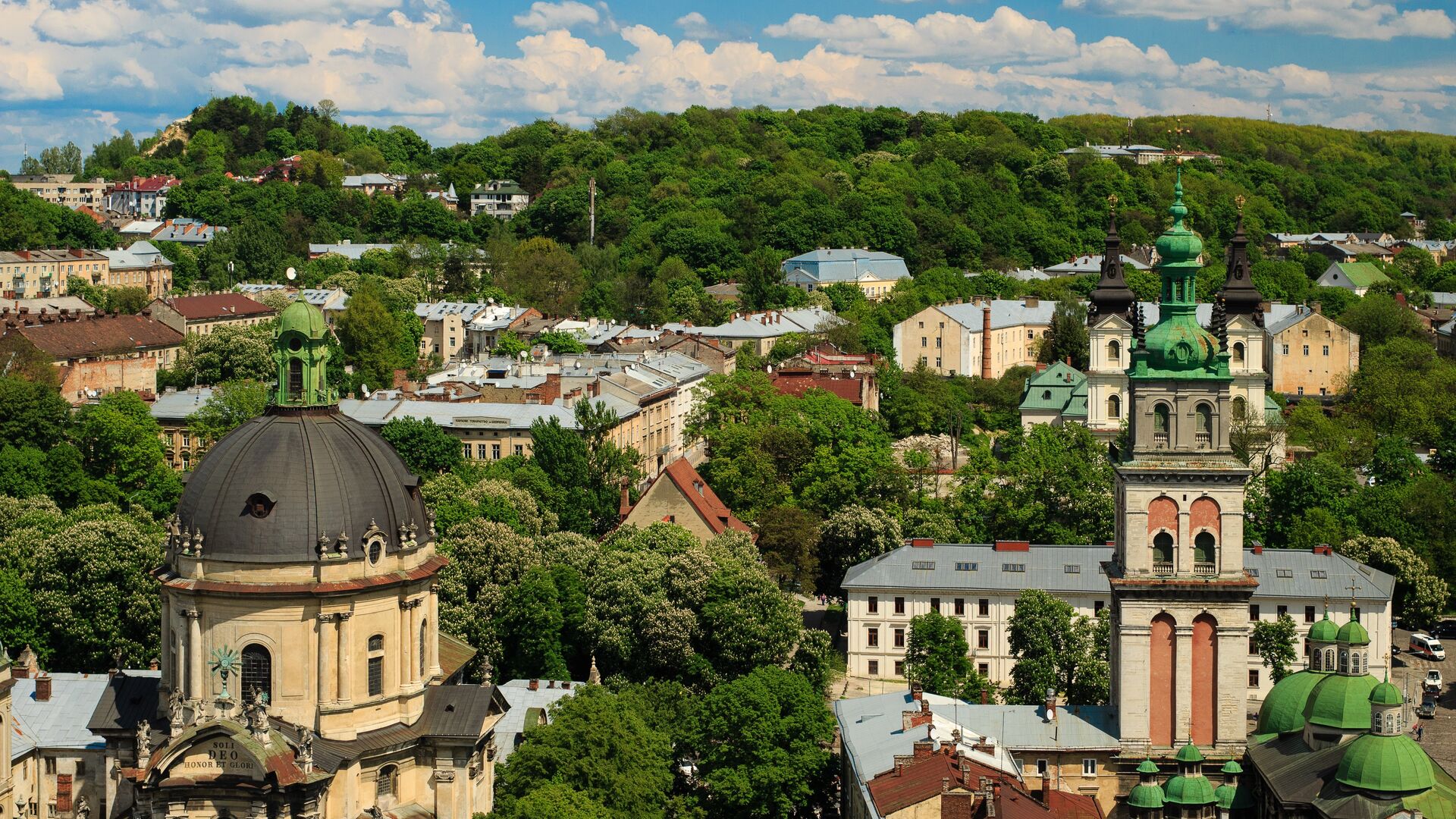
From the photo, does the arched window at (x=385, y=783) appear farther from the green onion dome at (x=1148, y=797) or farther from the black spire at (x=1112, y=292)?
the black spire at (x=1112, y=292)

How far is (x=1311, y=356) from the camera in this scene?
125 meters

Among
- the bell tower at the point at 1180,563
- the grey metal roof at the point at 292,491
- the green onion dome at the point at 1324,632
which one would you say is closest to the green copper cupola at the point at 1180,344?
the bell tower at the point at 1180,563

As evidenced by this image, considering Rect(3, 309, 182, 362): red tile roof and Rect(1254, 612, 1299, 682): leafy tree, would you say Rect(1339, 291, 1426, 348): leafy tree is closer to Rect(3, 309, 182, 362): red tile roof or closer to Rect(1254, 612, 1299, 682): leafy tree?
Rect(1254, 612, 1299, 682): leafy tree

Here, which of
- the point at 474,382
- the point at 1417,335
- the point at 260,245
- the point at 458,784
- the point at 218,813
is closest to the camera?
the point at 218,813

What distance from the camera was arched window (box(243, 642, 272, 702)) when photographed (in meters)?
41.5

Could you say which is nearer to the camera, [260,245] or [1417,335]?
[1417,335]

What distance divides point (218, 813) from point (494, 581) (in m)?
26.1

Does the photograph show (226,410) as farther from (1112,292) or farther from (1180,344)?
(1180,344)

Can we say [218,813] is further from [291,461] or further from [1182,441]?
[1182,441]

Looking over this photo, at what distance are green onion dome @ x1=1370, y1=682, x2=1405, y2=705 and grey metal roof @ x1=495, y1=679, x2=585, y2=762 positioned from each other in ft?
66.4

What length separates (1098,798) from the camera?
165ft

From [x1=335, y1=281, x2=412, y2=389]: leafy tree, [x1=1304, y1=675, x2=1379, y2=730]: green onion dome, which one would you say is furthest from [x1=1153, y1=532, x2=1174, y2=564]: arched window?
[x1=335, y1=281, x2=412, y2=389]: leafy tree

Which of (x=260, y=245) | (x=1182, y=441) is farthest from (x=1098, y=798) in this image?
(x=260, y=245)

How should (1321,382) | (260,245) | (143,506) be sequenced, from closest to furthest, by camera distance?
1. (143,506)
2. (1321,382)
3. (260,245)
